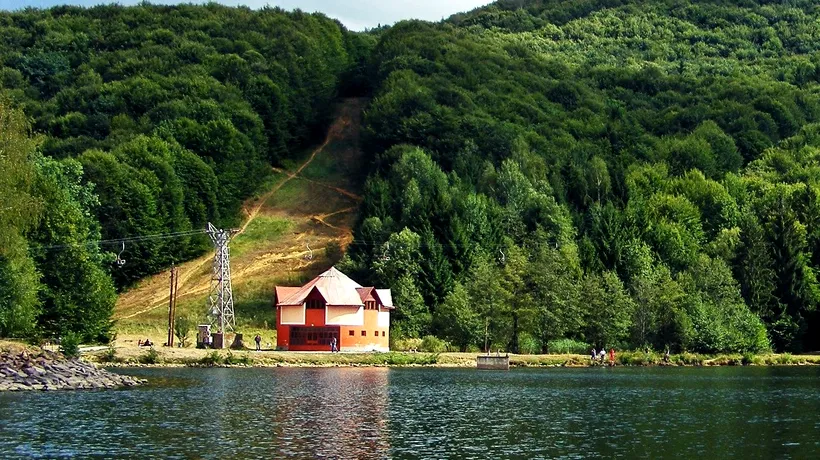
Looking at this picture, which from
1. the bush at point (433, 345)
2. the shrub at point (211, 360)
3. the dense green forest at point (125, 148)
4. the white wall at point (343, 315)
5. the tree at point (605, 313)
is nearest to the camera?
the dense green forest at point (125, 148)

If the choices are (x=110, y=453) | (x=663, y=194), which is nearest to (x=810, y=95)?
(x=663, y=194)

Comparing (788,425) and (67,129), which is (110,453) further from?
(67,129)

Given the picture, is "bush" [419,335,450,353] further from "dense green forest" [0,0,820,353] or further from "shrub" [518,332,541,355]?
"shrub" [518,332,541,355]

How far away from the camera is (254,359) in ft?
308

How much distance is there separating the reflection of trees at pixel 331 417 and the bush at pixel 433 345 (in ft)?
78.7

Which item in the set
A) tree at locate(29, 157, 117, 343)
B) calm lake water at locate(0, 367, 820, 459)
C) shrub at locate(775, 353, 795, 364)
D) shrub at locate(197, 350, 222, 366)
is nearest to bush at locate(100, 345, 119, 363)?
tree at locate(29, 157, 117, 343)

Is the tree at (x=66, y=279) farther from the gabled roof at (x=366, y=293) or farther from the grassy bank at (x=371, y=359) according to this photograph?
the gabled roof at (x=366, y=293)

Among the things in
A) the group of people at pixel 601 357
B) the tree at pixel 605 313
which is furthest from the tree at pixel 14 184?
the tree at pixel 605 313

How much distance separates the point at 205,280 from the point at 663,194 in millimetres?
60834

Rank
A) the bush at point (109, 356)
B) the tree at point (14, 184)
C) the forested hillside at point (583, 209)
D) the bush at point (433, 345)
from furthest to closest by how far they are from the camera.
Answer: the forested hillside at point (583, 209), the bush at point (433, 345), the bush at point (109, 356), the tree at point (14, 184)

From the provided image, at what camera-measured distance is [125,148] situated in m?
138

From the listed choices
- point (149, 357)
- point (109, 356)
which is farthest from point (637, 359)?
point (109, 356)

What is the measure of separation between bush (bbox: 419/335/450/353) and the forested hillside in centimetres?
136

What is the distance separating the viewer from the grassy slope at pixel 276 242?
118438 mm
